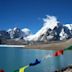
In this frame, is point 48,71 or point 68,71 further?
point 48,71

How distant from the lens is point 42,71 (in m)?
39.0

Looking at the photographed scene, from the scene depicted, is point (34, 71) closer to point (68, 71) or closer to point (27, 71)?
point (27, 71)

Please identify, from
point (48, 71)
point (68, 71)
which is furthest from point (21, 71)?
point (48, 71)

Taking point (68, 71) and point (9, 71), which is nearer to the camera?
point (68, 71)

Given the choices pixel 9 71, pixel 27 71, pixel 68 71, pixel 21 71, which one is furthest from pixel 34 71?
pixel 21 71

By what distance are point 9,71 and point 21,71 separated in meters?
18.6

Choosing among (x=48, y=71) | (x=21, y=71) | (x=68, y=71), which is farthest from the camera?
(x=48, y=71)

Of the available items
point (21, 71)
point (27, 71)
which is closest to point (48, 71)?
point (27, 71)

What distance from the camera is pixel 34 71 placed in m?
39.5

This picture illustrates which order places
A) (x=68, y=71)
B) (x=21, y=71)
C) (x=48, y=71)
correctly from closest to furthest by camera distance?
(x=21, y=71) < (x=68, y=71) < (x=48, y=71)

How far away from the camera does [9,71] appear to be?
39.2m

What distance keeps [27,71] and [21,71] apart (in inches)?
758

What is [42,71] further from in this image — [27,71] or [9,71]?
[9,71]

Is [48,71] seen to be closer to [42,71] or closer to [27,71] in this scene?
[42,71]
